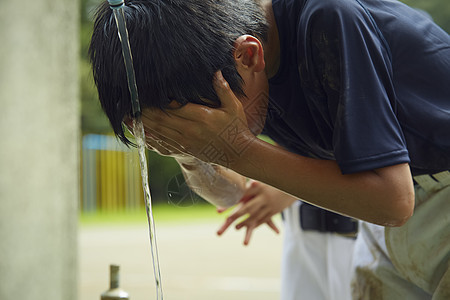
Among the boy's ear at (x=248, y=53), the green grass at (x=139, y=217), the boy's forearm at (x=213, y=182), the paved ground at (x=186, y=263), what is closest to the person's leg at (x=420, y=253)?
the boy's forearm at (x=213, y=182)

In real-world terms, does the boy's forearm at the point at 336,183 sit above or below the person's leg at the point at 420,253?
above

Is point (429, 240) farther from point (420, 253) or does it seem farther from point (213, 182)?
point (213, 182)

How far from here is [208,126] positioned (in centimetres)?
144

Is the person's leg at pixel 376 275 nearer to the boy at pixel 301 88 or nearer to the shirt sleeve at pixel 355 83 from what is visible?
the boy at pixel 301 88

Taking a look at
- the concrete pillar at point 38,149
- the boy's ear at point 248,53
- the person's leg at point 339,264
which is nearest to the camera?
the boy's ear at point 248,53

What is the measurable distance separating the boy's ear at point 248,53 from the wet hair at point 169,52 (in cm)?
2

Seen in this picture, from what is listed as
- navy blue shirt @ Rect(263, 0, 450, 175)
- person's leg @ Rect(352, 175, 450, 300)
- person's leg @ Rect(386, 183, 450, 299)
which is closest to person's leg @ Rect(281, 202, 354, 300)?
person's leg @ Rect(352, 175, 450, 300)

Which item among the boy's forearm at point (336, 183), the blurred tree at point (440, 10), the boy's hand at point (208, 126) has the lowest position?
the boy's forearm at point (336, 183)

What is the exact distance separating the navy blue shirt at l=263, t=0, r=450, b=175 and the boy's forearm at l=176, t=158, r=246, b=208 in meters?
0.25

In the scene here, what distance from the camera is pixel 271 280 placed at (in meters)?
5.45

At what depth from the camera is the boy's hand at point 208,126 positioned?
144 centimetres

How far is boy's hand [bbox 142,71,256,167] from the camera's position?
4.74ft

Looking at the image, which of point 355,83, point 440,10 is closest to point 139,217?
point 440,10

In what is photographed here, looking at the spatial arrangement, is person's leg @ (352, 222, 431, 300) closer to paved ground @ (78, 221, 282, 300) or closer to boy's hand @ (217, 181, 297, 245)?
boy's hand @ (217, 181, 297, 245)
